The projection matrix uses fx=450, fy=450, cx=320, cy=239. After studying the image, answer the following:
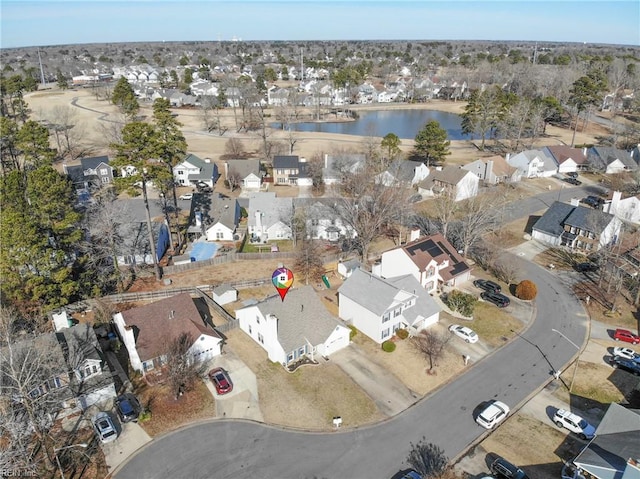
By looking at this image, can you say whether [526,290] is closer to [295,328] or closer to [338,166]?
[295,328]

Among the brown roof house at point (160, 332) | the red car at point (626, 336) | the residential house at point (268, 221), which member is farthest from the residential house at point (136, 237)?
the red car at point (626, 336)

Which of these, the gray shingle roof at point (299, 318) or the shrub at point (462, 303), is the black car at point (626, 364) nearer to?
the shrub at point (462, 303)

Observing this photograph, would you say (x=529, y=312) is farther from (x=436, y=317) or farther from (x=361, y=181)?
(x=361, y=181)

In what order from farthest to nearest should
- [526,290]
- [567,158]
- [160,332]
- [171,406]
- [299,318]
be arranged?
[567,158] < [526,290] < [299,318] < [160,332] < [171,406]

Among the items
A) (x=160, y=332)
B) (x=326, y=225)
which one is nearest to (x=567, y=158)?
(x=326, y=225)

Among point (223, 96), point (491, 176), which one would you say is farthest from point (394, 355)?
point (223, 96)

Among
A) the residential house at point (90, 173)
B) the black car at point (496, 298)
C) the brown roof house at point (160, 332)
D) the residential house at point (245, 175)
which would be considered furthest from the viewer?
the residential house at point (245, 175)

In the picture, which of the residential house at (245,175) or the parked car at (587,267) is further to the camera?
the residential house at (245,175)
